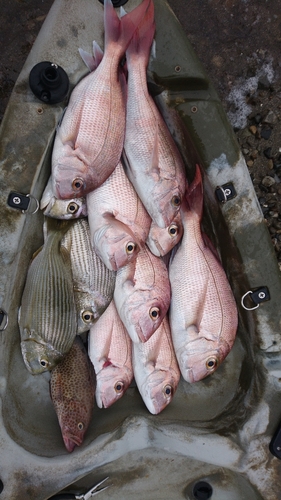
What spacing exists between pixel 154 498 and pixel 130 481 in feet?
0.64

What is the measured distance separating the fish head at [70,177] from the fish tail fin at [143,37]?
73cm

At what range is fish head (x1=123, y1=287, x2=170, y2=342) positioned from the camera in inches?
103

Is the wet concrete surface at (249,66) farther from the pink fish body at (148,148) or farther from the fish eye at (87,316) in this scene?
the fish eye at (87,316)

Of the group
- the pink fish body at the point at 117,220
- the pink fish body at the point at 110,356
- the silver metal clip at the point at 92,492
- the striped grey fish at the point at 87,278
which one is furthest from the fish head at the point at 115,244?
the silver metal clip at the point at 92,492

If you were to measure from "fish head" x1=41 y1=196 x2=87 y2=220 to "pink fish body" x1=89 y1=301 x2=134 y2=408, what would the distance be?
1.93 ft

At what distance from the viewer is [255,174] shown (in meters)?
3.65

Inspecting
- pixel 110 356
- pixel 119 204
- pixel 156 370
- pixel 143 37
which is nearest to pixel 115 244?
pixel 119 204

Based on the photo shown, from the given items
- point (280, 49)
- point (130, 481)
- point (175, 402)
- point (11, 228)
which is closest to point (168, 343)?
point (175, 402)

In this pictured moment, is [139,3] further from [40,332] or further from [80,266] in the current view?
[40,332]

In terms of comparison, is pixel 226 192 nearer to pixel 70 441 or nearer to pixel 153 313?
pixel 153 313

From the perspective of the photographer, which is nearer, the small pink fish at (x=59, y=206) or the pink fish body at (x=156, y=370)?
the small pink fish at (x=59, y=206)

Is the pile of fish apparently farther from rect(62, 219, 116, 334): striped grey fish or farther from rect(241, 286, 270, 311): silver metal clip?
rect(241, 286, 270, 311): silver metal clip

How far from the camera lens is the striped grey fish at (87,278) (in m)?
2.67

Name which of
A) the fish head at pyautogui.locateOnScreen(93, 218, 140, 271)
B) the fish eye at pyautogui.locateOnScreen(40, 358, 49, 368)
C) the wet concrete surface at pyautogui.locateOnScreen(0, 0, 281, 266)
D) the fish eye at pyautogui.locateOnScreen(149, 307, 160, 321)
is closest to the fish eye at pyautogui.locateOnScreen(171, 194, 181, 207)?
the fish head at pyautogui.locateOnScreen(93, 218, 140, 271)
